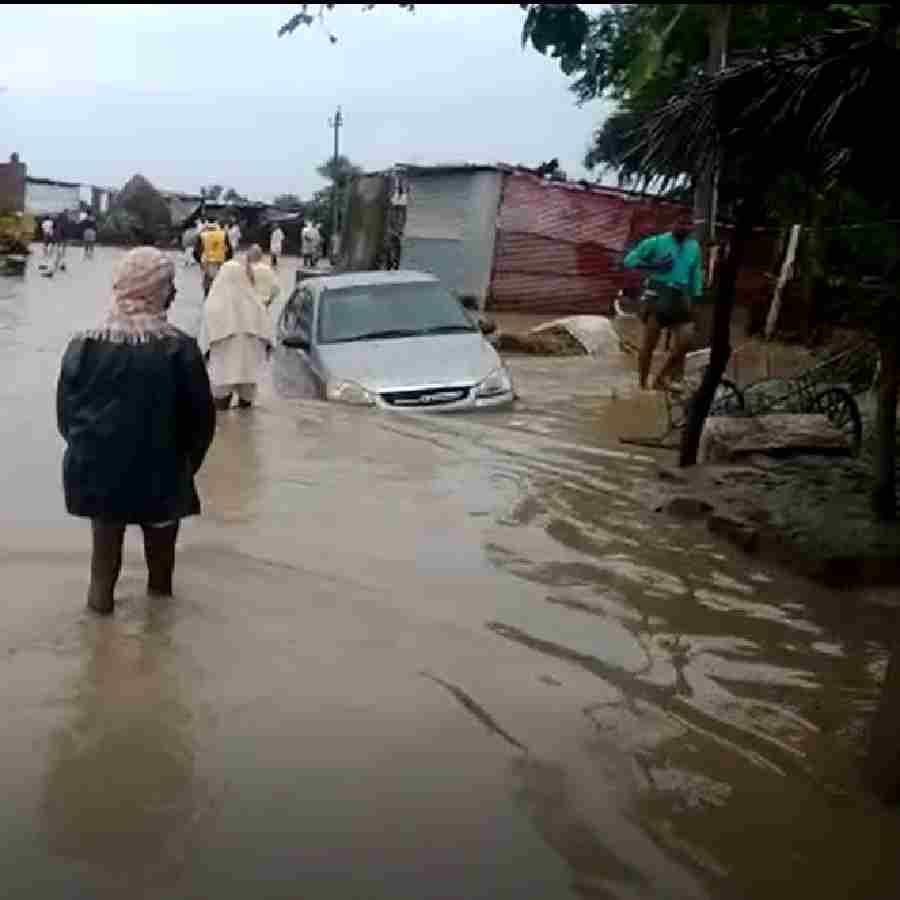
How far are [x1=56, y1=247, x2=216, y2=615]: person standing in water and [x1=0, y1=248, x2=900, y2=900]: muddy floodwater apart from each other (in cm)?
52

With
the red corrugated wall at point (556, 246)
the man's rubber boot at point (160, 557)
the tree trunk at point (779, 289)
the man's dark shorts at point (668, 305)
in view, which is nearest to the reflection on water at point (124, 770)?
the man's rubber boot at point (160, 557)

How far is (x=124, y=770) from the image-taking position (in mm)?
4527

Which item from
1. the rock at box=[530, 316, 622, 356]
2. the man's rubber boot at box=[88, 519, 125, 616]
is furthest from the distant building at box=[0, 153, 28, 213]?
the man's rubber boot at box=[88, 519, 125, 616]

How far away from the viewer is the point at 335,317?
507 inches

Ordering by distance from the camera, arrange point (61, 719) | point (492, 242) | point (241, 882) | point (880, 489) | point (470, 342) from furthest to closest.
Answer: point (492, 242), point (470, 342), point (880, 489), point (61, 719), point (241, 882)

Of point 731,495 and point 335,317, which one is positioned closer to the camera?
point 731,495

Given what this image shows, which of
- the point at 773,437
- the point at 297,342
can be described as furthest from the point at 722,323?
Result: the point at 297,342

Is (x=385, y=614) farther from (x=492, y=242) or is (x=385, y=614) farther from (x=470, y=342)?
(x=492, y=242)

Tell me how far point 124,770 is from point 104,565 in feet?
5.33

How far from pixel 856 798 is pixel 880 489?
10.6 feet

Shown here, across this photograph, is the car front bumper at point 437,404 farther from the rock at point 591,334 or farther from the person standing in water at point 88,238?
the person standing in water at point 88,238

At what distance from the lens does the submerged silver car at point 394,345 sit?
1188 cm

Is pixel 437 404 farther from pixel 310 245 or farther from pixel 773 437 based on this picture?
pixel 310 245

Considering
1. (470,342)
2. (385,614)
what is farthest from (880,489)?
(470,342)
